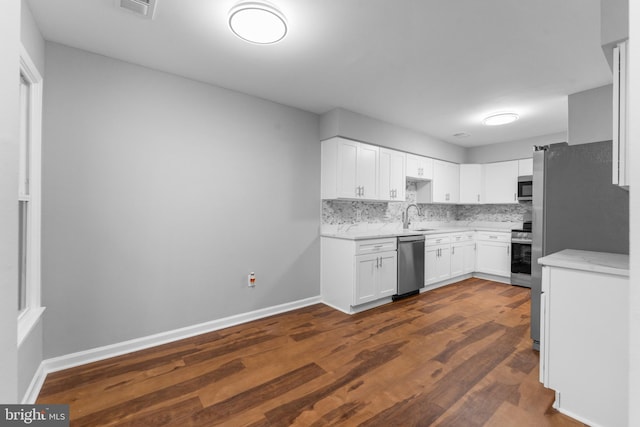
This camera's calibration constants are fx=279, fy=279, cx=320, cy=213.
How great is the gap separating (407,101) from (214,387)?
353 cm

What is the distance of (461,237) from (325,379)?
13.2 ft

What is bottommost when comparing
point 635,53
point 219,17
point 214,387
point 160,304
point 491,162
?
point 214,387

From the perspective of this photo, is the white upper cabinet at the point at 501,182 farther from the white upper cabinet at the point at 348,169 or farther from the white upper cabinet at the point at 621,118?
the white upper cabinet at the point at 621,118

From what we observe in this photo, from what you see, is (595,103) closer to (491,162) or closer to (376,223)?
(491,162)

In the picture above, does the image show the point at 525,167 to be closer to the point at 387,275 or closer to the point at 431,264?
the point at 431,264

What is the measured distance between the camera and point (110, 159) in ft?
8.04

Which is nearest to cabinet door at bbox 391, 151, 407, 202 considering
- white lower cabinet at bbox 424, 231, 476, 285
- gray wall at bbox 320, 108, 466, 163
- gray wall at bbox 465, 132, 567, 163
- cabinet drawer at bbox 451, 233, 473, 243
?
gray wall at bbox 320, 108, 466, 163

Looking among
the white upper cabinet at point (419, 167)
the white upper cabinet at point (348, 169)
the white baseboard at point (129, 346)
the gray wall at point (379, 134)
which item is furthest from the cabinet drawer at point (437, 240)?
the white baseboard at point (129, 346)

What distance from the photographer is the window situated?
2.02 m

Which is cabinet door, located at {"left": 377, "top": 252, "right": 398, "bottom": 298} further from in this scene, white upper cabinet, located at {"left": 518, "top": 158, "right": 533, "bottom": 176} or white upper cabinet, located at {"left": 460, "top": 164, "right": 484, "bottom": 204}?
white upper cabinet, located at {"left": 518, "top": 158, "right": 533, "bottom": 176}

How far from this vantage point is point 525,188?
193 inches

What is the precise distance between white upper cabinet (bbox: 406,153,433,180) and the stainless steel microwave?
5.08 feet

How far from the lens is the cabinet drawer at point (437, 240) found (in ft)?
14.7

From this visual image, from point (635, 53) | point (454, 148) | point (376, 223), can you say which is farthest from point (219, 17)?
point (454, 148)
